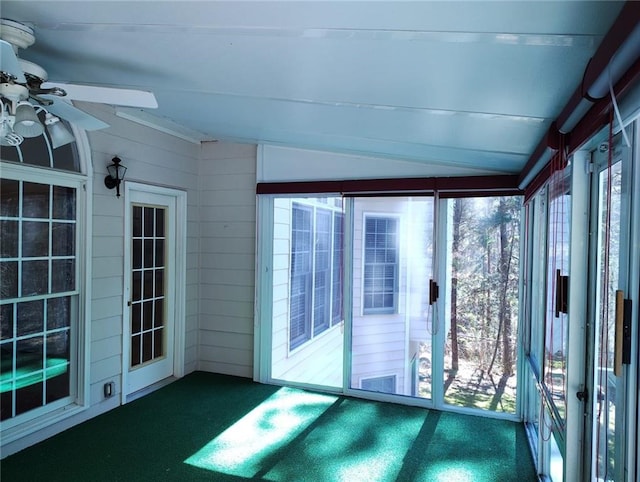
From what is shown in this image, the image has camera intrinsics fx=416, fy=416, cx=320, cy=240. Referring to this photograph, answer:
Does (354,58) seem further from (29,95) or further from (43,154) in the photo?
(43,154)

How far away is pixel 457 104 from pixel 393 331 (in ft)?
8.73

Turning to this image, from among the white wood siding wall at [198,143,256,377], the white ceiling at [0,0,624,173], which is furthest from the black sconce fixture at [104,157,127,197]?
the white wood siding wall at [198,143,256,377]

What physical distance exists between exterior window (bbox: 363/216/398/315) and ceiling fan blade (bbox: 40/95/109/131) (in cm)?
262

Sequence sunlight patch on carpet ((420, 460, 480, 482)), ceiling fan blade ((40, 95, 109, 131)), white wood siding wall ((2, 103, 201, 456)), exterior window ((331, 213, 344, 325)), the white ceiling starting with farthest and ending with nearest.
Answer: exterior window ((331, 213, 344, 325)) → white wood siding wall ((2, 103, 201, 456)) → sunlight patch on carpet ((420, 460, 480, 482)) → ceiling fan blade ((40, 95, 109, 131)) → the white ceiling

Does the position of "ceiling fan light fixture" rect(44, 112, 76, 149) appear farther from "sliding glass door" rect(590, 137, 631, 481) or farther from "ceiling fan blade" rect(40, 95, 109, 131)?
"sliding glass door" rect(590, 137, 631, 481)

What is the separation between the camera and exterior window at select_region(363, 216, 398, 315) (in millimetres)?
4098

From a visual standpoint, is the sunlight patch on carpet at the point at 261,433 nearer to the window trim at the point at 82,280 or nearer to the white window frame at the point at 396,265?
the white window frame at the point at 396,265

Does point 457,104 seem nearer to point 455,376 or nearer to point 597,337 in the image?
point 597,337

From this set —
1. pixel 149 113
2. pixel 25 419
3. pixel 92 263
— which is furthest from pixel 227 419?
pixel 149 113

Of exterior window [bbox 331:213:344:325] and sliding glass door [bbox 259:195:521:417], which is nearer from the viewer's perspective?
sliding glass door [bbox 259:195:521:417]

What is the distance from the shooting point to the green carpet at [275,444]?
2.76m

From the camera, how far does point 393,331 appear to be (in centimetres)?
412

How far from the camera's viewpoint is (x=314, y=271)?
176 inches

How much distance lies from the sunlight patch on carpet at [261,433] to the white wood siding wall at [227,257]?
831 mm
